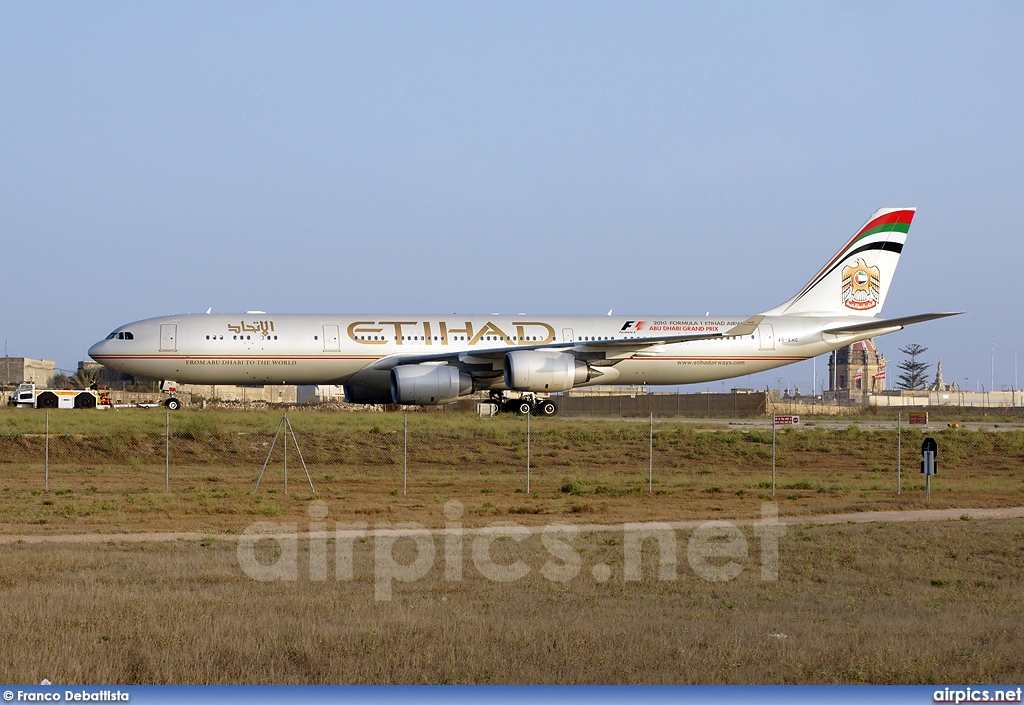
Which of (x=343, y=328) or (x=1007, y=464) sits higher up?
(x=343, y=328)

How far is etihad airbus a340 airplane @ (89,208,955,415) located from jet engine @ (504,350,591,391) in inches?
1.3

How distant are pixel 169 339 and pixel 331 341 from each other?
538 centimetres

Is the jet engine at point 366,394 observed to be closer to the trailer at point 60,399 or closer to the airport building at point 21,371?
the trailer at point 60,399

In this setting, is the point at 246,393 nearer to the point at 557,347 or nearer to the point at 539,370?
the point at 557,347

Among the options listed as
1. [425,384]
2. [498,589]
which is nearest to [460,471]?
[425,384]

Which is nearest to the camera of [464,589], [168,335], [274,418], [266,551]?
[464,589]

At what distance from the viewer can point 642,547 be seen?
49.8 ft

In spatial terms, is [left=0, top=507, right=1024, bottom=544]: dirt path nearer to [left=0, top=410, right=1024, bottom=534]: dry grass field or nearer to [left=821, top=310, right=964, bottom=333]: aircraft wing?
[left=0, top=410, right=1024, bottom=534]: dry grass field

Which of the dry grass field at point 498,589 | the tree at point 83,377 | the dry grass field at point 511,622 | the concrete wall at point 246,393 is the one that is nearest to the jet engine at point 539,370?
the dry grass field at point 498,589

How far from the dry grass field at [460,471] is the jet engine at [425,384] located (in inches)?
33.9

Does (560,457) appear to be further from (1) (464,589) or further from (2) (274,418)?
(1) (464,589)

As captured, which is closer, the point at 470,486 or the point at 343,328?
the point at 470,486

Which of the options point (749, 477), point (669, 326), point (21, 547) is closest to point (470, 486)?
point (749, 477)

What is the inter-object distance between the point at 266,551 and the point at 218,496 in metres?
7.05
